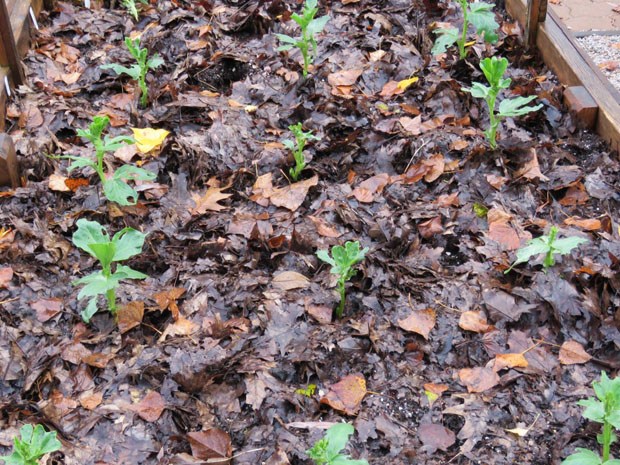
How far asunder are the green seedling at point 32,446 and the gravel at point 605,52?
13.0 ft

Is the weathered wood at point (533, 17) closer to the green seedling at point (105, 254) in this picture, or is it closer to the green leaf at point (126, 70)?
the green leaf at point (126, 70)

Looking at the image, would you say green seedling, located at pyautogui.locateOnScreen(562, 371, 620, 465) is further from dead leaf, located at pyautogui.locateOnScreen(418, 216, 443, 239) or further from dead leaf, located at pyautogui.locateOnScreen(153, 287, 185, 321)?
dead leaf, located at pyautogui.locateOnScreen(153, 287, 185, 321)

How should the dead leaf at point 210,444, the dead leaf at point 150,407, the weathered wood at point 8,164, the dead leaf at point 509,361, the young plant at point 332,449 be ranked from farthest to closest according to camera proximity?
the weathered wood at point 8,164 → the dead leaf at point 509,361 → the dead leaf at point 150,407 → the dead leaf at point 210,444 → the young plant at point 332,449

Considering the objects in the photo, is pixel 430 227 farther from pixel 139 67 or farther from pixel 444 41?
pixel 139 67

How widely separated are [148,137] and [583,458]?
2.55 metres

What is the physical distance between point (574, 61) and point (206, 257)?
239 centimetres

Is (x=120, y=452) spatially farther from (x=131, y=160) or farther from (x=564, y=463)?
(x=131, y=160)

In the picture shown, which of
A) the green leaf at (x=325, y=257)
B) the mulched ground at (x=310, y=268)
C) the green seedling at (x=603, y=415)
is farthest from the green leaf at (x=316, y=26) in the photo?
the green seedling at (x=603, y=415)

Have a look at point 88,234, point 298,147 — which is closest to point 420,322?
point 298,147

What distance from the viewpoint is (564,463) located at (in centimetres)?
214

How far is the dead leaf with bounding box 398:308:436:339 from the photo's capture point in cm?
271

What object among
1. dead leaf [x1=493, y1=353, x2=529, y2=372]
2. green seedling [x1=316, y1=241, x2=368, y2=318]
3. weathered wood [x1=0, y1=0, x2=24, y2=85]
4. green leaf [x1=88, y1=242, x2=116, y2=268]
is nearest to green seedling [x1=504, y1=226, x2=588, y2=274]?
dead leaf [x1=493, y1=353, x2=529, y2=372]

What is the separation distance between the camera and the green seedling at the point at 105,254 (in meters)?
2.62

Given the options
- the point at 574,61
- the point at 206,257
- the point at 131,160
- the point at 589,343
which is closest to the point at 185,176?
the point at 131,160
